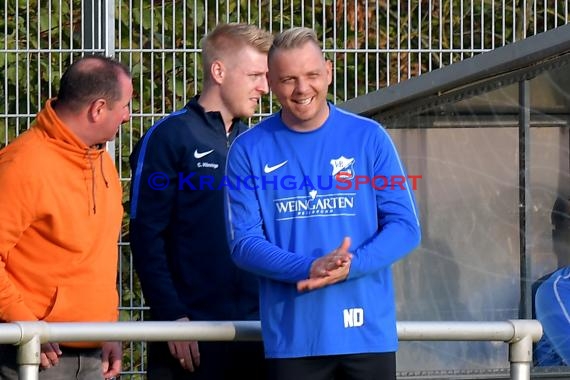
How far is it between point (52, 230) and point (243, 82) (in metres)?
1.11

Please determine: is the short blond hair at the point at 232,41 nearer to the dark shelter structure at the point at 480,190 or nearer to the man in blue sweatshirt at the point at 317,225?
the man in blue sweatshirt at the point at 317,225

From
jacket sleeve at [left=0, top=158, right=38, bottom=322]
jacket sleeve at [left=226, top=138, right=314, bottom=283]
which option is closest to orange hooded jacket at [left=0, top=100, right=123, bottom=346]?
jacket sleeve at [left=0, top=158, right=38, bottom=322]

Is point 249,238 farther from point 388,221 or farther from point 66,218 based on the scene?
point 66,218

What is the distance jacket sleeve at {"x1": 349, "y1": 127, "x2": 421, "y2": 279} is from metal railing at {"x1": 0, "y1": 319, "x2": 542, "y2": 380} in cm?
21

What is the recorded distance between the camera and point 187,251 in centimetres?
490

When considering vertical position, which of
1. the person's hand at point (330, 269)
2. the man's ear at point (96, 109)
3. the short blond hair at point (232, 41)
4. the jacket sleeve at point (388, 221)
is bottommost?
the person's hand at point (330, 269)

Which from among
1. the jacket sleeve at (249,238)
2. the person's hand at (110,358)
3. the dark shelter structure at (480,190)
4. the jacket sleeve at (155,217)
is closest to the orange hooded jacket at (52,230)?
the person's hand at (110,358)

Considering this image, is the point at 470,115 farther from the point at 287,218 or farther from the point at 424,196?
the point at 287,218

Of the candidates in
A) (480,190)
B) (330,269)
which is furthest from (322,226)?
(480,190)

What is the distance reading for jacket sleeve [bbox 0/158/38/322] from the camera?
4215mm

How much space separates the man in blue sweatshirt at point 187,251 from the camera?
15.9 feet

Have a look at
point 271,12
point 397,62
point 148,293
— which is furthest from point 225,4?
point 148,293

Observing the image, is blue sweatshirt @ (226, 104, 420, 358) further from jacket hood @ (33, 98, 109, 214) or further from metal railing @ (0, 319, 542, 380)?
jacket hood @ (33, 98, 109, 214)

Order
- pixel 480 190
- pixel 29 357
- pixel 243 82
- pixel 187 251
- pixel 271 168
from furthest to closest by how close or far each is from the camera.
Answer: pixel 480 190 < pixel 243 82 < pixel 187 251 < pixel 271 168 < pixel 29 357
